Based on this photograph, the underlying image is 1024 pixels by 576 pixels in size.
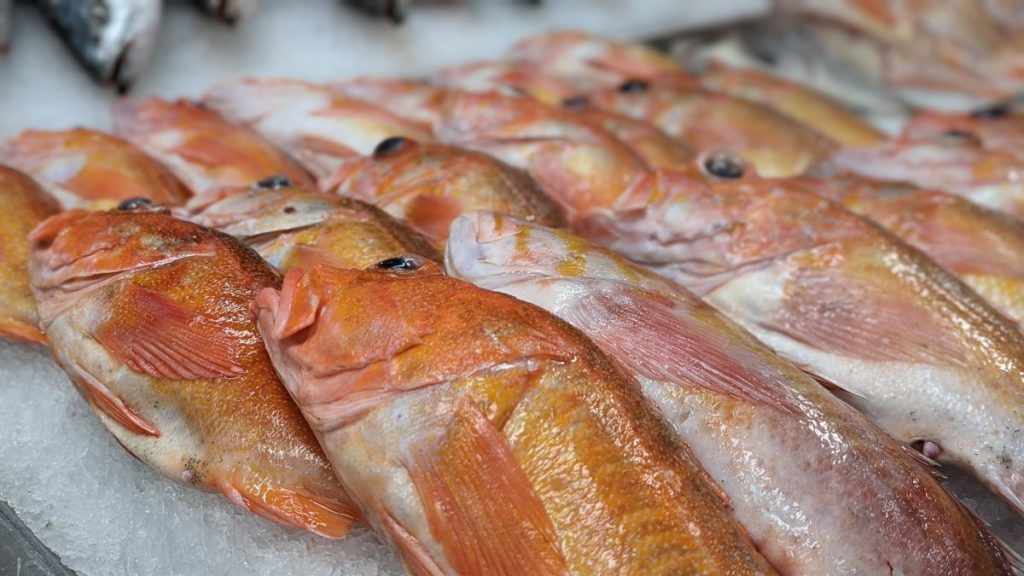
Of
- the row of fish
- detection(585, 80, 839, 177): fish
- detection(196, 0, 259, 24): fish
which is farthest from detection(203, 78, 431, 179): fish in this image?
detection(585, 80, 839, 177): fish

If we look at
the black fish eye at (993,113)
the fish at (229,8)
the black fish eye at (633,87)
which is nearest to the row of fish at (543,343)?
the fish at (229,8)

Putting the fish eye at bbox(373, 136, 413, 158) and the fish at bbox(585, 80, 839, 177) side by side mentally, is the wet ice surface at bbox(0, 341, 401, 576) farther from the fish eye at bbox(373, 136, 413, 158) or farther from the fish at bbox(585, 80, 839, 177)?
the fish at bbox(585, 80, 839, 177)

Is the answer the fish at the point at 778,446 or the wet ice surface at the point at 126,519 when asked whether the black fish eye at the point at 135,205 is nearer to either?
the wet ice surface at the point at 126,519

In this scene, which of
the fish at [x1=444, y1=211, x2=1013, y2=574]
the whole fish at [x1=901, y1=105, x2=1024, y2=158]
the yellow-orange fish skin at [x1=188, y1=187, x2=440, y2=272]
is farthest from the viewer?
the whole fish at [x1=901, y1=105, x2=1024, y2=158]

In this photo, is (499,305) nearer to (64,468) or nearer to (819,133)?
(64,468)

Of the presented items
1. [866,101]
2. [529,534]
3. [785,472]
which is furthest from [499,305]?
[866,101]

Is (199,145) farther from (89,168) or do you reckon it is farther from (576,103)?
(576,103)
